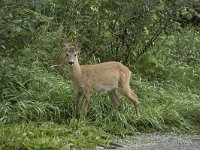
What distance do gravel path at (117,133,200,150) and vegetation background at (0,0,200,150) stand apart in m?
0.26

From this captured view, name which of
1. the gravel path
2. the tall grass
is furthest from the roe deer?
the gravel path

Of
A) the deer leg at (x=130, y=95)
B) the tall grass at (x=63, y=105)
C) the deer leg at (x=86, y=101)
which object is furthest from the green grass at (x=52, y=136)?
the deer leg at (x=130, y=95)

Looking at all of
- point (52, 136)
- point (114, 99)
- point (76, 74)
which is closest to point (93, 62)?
point (114, 99)

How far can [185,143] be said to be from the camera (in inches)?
398

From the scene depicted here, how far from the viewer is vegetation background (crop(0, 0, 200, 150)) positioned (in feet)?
33.9

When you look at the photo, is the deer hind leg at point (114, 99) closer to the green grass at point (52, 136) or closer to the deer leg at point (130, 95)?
the deer leg at point (130, 95)

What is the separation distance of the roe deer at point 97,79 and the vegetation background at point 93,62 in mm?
231

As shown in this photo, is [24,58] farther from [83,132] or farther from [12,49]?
[83,132]

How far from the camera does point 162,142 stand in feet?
33.1

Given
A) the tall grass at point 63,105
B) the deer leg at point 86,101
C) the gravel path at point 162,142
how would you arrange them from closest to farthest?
the gravel path at point 162,142 < the tall grass at point 63,105 < the deer leg at point 86,101

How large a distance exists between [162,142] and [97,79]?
190 centimetres

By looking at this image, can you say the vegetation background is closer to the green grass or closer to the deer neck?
the green grass

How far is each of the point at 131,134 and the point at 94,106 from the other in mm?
1017

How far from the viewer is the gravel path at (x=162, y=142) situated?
969 centimetres
